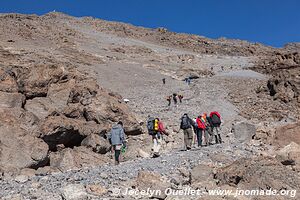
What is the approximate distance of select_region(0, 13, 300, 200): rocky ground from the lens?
8.70 metres

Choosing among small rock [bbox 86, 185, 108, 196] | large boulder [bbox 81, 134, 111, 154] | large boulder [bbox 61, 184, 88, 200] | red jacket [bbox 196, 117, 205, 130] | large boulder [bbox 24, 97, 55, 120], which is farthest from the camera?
large boulder [bbox 24, 97, 55, 120]

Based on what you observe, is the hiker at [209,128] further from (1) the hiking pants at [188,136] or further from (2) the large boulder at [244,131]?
(1) the hiking pants at [188,136]

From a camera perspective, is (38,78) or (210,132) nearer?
(210,132)

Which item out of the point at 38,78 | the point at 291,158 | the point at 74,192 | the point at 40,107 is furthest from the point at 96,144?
the point at 291,158

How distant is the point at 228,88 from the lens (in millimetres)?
37781

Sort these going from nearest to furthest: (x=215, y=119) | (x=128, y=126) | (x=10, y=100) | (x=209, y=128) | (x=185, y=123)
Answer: (x=185, y=123), (x=215, y=119), (x=209, y=128), (x=10, y=100), (x=128, y=126)

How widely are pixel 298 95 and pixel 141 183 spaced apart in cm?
2601

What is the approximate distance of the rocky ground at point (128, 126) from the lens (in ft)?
28.5

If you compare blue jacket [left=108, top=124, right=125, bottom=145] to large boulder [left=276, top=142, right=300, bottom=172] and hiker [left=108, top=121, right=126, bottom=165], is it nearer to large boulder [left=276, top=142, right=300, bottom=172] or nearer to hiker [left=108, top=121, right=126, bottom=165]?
hiker [left=108, top=121, right=126, bottom=165]

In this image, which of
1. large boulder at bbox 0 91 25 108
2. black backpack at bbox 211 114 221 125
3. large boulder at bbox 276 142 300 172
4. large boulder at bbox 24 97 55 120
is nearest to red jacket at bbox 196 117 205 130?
black backpack at bbox 211 114 221 125

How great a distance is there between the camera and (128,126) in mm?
19422

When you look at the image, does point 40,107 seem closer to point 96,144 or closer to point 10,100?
Answer: point 10,100

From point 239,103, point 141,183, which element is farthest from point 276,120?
point 141,183

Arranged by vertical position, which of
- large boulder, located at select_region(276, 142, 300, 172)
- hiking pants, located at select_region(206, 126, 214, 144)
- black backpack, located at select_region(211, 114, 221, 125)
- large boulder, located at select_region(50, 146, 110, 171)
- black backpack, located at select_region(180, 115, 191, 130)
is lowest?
large boulder, located at select_region(50, 146, 110, 171)
